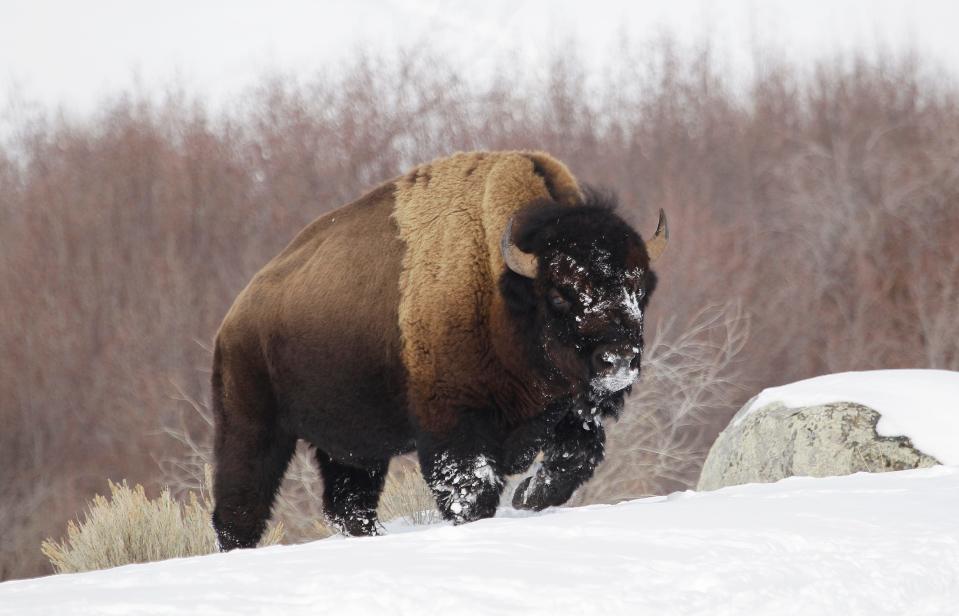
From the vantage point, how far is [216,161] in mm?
37969

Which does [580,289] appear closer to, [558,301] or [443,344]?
[558,301]

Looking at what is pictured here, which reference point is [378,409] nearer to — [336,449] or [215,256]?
[336,449]

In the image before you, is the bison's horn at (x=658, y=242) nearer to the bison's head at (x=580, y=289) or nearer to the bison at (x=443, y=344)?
the bison at (x=443, y=344)

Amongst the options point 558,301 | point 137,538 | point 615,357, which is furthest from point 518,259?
point 137,538

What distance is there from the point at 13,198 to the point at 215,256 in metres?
7.92

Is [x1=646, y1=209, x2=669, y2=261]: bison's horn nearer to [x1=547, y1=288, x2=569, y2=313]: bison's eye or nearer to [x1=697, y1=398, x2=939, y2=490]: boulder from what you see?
[x1=547, y1=288, x2=569, y2=313]: bison's eye

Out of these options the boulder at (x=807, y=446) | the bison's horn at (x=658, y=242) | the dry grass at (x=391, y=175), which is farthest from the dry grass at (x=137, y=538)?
the dry grass at (x=391, y=175)

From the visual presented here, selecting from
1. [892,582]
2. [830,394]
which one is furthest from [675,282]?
[892,582]

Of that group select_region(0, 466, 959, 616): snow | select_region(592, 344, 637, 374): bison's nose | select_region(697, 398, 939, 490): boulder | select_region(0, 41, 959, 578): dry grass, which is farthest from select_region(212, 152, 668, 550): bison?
select_region(0, 41, 959, 578): dry grass

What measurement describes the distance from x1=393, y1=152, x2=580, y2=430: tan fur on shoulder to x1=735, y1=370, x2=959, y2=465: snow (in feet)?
8.07

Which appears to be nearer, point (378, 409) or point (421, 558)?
point (421, 558)

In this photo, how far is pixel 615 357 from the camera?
5309 mm

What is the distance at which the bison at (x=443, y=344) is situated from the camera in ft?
18.7

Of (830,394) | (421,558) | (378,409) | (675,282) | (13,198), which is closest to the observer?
(421,558)
